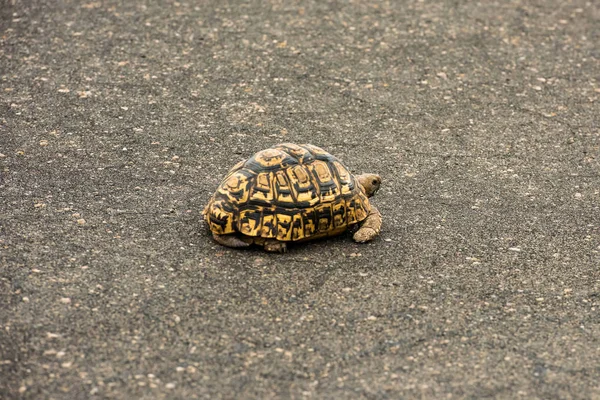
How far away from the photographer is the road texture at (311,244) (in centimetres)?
436

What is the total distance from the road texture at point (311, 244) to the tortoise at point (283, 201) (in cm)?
16

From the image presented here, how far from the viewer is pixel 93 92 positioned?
304 inches

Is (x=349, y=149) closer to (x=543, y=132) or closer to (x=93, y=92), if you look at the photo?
(x=543, y=132)

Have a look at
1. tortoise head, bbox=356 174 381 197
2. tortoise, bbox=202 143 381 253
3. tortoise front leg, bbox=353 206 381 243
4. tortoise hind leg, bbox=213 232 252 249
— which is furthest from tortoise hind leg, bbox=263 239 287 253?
tortoise head, bbox=356 174 381 197

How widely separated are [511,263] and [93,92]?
166 inches

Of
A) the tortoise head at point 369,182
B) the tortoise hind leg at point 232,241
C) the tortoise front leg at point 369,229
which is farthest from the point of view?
the tortoise head at point 369,182

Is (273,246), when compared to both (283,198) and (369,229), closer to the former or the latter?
(283,198)

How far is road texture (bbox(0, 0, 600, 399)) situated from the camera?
4363 mm

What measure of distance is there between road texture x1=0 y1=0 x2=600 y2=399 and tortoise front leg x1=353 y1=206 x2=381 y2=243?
5.1 inches

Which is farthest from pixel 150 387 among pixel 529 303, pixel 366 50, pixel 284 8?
pixel 284 8

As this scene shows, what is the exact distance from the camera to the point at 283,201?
5207 millimetres

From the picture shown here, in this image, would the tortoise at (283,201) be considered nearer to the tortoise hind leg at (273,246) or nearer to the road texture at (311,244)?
the tortoise hind leg at (273,246)

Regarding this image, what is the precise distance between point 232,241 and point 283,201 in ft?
1.39

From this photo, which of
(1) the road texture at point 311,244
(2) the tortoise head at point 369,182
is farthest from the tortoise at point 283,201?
(2) the tortoise head at point 369,182
